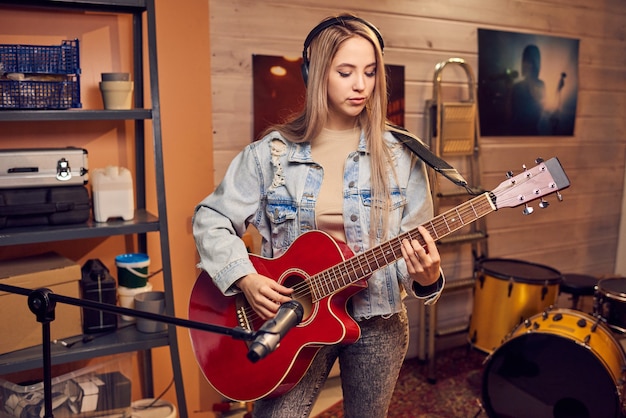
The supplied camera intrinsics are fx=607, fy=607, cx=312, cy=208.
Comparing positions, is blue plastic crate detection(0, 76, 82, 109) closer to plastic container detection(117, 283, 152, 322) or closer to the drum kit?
plastic container detection(117, 283, 152, 322)

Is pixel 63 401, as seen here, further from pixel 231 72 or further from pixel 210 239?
pixel 231 72

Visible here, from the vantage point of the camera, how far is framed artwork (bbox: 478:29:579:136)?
3.22 meters

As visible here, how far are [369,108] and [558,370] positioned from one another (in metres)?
1.37

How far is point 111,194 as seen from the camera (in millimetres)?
2119

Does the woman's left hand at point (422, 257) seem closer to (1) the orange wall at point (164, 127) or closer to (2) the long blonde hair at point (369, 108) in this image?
(2) the long blonde hair at point (369, 108)

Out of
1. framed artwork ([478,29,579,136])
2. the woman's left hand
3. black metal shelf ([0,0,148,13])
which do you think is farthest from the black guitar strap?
framed artwork ([478,29,579,136])

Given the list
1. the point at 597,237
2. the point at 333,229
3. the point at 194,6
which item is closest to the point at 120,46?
the point at 194,6

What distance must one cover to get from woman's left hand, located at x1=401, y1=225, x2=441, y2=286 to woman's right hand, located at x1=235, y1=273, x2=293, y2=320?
305mm

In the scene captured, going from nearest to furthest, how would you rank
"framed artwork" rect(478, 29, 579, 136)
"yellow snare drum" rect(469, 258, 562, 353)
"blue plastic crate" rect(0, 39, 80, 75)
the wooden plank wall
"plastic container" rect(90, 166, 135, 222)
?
"blue plastic crate" rect(0, 39, 80, 75) → "plastic container" rect(90, 166, 135, 222) → the wooden plank wall → "yellow snare drum" rect(469, 258, 562, 353) → "framed artwork" rect(478, 29, 579, 136)

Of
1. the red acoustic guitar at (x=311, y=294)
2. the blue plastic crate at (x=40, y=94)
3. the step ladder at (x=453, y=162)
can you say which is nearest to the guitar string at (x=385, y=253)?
the red acoustic guitar at (x=311, y=294)

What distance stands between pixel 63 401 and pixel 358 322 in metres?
1.19

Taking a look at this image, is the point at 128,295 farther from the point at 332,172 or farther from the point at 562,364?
the point at 562,364

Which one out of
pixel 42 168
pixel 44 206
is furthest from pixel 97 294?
pixel 42 168

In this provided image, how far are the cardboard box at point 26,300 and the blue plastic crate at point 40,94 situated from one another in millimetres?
535
